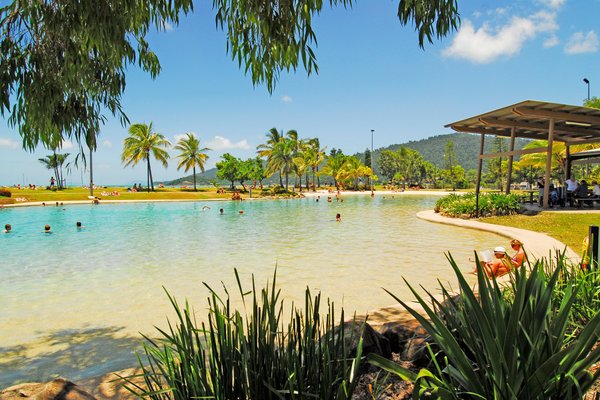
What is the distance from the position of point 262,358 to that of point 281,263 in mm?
8192

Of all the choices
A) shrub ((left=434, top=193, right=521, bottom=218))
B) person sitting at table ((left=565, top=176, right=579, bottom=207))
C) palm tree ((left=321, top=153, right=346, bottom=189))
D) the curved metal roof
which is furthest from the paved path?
palm tree ((left=321, top=153, right=346, bottom=189))

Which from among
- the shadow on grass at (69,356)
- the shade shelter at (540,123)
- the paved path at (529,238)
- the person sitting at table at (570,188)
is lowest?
the shadow on grass at (69,356)

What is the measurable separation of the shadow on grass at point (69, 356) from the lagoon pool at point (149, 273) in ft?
0.05

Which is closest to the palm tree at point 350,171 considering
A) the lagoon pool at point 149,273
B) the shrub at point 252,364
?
the lagoon pool at point 149,273

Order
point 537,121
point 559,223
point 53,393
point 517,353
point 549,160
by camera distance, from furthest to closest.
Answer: point 537,121
point 549,160
point 559,223
point 53,393
point 517,353

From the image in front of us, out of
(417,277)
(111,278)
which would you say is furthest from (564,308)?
(111,278)

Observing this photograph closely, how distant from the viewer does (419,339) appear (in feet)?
10.6

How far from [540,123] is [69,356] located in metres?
→ 21.6

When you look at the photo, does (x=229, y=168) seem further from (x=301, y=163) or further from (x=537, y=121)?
(x=537, y=121)

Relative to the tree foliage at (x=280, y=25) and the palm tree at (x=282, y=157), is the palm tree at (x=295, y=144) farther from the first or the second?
the tree foliage at (x=280, y=25)

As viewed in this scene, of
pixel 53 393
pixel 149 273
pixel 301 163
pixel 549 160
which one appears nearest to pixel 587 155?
pixel 549 160

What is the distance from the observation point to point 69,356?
486 cm

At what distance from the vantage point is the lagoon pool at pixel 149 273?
207 inches

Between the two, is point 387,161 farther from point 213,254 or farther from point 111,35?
point 111,35
